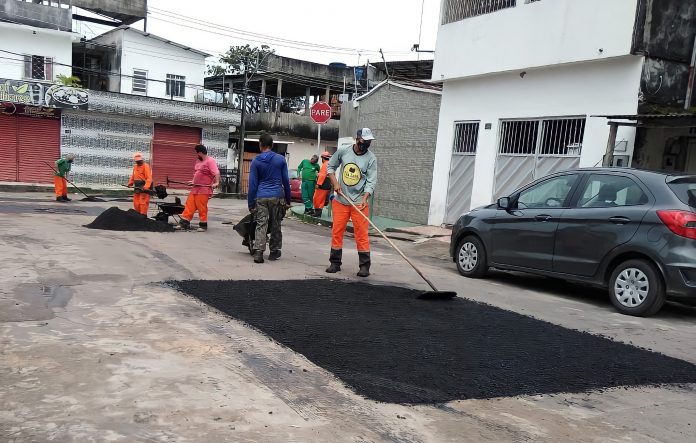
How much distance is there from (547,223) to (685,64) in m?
5.87

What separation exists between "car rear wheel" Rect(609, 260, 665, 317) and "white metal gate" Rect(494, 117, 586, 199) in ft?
16.8

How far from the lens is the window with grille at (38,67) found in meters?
26.1

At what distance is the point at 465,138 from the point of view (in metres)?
14.4

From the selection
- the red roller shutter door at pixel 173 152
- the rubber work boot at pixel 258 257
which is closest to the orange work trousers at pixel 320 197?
the rubber work boot at pixel 258 257

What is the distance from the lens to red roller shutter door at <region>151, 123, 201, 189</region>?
2723 cm

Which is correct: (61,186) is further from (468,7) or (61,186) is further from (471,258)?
(471,258)

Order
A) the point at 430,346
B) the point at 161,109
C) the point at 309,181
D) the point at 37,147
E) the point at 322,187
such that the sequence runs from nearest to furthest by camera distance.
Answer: the point at 430,346, the point at 322,187, the point at 309,181, the point at 37,147, the point at 161,109

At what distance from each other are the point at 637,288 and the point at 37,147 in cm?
2461

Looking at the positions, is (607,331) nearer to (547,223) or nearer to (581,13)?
(547,223)

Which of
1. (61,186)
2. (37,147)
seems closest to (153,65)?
(37,147)

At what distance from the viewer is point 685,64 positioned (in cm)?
1086

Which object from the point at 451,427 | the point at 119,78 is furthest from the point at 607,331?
the point at 119,78

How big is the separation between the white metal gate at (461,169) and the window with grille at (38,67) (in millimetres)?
20526

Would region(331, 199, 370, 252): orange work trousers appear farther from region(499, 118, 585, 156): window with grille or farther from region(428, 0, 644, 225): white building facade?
region(499, 118, 585, 156): window with grille
